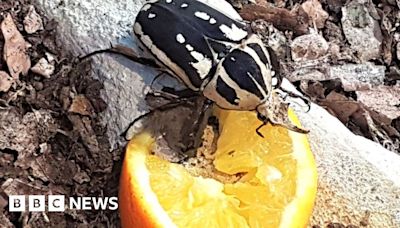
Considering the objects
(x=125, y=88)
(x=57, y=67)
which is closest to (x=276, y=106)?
(x=125, y=88)

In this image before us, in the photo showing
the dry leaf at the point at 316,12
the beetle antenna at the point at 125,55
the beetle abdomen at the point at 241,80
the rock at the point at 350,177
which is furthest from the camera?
the dry leaf at the point at 316,12

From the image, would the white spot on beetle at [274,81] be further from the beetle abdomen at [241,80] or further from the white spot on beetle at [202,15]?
the white spot on beetle at [202,15]

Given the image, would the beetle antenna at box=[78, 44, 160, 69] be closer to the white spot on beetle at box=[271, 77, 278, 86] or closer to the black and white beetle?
the black and white beetle

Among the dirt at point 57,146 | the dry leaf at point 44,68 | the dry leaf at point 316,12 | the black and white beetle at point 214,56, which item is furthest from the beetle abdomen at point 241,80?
the dry leaf at point 316,12

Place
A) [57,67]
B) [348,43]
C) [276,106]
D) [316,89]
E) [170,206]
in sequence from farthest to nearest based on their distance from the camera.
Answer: [348,43] < [316,89] < [57,67] < [276,106] < [170,206]

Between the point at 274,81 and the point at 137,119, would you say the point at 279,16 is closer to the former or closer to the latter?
the point at 274,81

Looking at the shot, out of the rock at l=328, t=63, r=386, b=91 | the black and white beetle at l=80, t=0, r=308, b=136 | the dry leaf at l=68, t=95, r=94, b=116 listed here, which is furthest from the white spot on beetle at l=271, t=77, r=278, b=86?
the rock at l=328, t=63, r=386, b=91

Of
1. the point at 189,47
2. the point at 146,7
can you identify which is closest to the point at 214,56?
the point at 189,47

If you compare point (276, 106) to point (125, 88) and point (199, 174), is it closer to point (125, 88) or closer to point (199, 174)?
point (199, 174)
